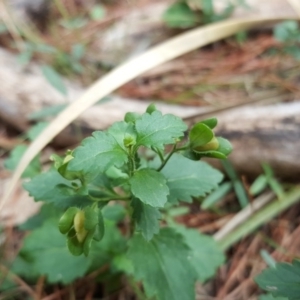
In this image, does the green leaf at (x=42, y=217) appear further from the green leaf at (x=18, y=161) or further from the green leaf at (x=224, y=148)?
the green leaf at (x=224, y=148)

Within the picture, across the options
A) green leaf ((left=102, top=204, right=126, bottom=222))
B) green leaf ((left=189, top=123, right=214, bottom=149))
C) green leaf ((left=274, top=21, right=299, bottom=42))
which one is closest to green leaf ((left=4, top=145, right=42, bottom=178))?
green leaf ((left=102, top=204, right=126, bottom=222))

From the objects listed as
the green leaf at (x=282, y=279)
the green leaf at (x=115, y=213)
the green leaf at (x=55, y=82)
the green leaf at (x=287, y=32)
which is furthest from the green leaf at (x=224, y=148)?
the green leaf at (x=287, y=32)

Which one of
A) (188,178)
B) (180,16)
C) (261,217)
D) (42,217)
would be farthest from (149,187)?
(180,16)

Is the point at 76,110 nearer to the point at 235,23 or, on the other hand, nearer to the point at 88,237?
the point at 88,237

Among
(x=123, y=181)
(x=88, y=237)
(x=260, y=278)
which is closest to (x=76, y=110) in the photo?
(x=123, y=181)

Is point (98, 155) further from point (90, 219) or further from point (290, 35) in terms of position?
point (290, 35)
